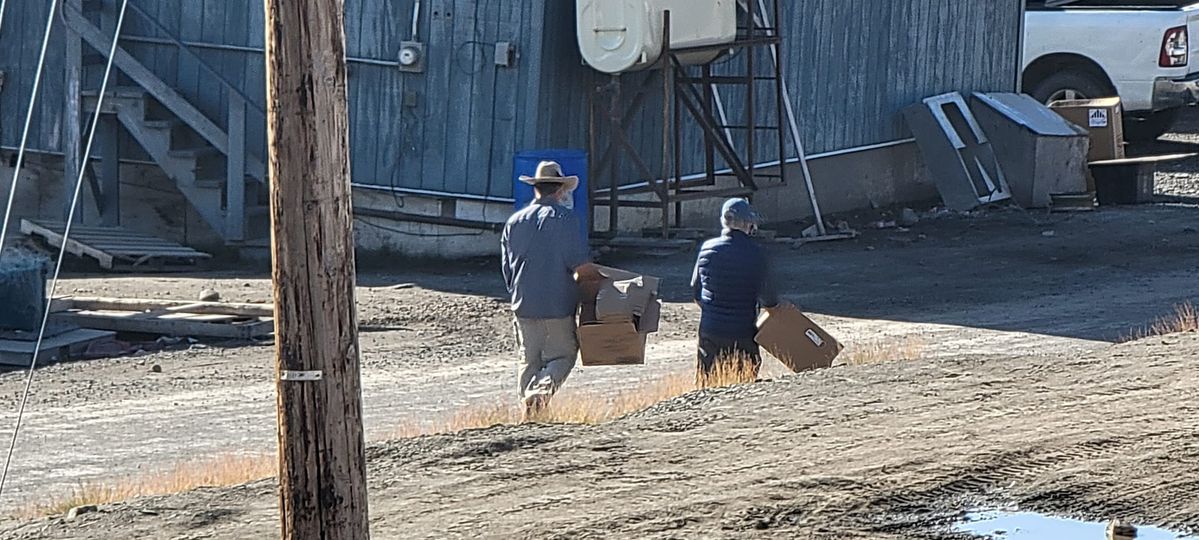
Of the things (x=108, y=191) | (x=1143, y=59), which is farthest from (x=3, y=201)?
(x=1143, y=59)

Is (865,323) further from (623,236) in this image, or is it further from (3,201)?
(3,201)

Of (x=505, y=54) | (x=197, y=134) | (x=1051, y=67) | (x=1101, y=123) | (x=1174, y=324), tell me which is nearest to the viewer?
(x=1174, y=324)

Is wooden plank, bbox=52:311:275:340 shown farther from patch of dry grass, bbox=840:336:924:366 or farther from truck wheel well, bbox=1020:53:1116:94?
truck wheel well, bbox=1020:53:1116:94

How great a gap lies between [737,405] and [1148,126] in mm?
16050

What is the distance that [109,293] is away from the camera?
632 inches

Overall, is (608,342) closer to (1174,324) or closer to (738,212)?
(738,212)

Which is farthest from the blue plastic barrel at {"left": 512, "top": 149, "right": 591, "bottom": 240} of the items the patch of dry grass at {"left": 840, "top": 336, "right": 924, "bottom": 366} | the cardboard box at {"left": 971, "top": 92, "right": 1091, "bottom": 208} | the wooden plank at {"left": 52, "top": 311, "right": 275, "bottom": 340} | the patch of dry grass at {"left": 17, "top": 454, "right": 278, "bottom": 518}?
the patch of dry grass at {"left": 17, "top": 454, "right": 278, "bottom": 518}

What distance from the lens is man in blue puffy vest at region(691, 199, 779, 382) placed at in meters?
10.4

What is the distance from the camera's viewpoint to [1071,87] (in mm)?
23219

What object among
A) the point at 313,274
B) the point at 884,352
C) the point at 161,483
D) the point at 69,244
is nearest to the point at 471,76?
the point at 69,244

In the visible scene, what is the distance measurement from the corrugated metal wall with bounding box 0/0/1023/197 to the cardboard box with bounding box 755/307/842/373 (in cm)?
639

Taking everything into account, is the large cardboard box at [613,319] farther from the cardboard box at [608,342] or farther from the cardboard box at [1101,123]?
the cardboard box at [1101,123]

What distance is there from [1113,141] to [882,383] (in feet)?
40.2

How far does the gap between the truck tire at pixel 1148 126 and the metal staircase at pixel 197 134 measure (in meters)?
11.9
